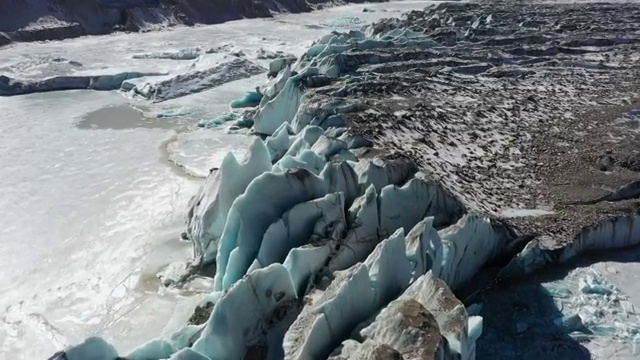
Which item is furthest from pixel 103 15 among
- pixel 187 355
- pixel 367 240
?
pixel 187 355

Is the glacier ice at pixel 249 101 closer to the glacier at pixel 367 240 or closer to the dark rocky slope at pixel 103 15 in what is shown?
the glacier at pixel 367 240

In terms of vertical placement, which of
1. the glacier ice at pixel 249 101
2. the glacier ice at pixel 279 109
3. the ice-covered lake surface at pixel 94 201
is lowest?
the ice-covered lake surface at pixel 94 201

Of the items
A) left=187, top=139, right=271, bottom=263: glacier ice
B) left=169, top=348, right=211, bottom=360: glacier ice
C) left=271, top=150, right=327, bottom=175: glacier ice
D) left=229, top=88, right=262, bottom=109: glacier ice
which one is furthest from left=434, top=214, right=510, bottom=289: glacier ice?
left=229, top=88, right=262, bottom=109: glacier ice

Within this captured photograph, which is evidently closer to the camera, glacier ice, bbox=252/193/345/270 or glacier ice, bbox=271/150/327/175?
glacier ice, bbox=252/193/345/270

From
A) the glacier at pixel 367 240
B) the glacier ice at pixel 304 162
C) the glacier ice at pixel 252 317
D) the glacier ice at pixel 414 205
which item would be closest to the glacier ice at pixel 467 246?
the glacier at pixel 367 240

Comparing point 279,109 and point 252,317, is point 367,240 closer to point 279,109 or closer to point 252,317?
point 252,317

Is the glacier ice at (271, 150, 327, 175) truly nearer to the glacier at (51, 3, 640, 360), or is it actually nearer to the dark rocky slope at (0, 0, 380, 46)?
the glacier at (51, 3, 640, 360)

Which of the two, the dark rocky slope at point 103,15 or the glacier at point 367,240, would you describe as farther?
the dark rocky slope at point 103,15

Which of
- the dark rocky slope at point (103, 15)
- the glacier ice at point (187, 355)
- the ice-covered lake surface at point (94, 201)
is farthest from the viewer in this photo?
the dark rocky slope at point (103, 15)
